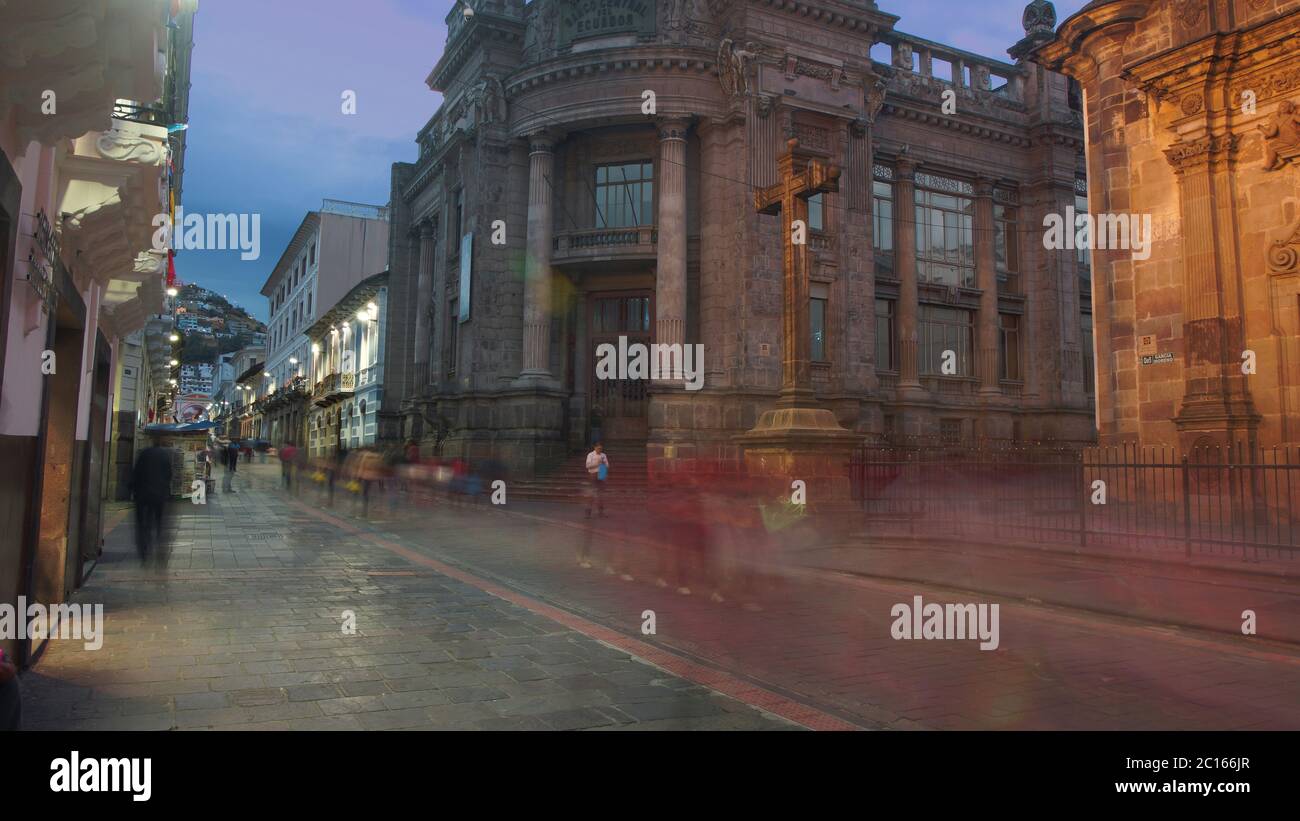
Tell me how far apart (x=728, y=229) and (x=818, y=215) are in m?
3.82

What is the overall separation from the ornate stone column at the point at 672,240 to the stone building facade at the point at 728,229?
61mm

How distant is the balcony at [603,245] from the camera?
25500mm

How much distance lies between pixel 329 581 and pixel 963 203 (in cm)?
2857

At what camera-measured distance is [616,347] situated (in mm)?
27422

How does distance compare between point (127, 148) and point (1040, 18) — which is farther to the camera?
point (1040, 18)

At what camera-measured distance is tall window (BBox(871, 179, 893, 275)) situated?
95.1 feet

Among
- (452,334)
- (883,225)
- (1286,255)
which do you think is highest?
(883,225)

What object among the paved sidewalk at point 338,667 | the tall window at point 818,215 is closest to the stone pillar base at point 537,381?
the tall window at point 818,215

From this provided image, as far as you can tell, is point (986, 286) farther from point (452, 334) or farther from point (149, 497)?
point (149, 497)

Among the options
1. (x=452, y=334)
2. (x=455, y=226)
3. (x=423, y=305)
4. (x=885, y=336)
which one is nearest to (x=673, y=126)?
(x=885, y=336)

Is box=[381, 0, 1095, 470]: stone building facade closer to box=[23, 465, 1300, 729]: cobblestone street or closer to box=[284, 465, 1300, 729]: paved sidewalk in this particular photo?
box=[284, 465, 1300, 729]: paved sidewalk

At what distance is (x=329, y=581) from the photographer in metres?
9.48

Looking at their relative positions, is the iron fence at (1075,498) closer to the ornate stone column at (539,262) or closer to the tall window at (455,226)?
the ornate stone column at (539,262)

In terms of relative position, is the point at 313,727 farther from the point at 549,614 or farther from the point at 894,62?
the point at 894,62
